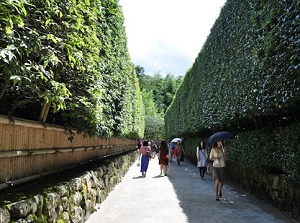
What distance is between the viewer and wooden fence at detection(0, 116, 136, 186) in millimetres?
5207

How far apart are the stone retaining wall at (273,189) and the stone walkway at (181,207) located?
0.21m

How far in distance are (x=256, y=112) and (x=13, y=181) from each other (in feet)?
22.9

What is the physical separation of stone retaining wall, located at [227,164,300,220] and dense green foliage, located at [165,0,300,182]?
39 cm

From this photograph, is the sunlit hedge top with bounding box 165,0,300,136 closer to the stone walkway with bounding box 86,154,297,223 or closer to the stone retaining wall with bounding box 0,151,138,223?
the stone walkway with bounding box 86,154,297,223

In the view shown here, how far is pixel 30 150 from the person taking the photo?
20.0 ft

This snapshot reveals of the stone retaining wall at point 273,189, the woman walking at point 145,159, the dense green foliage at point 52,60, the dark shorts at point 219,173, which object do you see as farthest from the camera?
the woman walking at point 145,159

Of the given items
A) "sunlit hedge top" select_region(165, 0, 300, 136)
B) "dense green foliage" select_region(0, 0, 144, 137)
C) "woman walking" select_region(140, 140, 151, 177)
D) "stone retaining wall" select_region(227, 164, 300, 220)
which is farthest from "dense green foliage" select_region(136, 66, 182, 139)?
"dense green foliage" select_region(0, 0, 144, 137)

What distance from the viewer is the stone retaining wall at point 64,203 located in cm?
409

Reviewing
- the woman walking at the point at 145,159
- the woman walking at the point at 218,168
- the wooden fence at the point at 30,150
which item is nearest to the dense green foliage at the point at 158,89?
the woman walking at the point at 145,159

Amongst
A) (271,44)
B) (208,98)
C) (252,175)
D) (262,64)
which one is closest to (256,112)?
(262,64)

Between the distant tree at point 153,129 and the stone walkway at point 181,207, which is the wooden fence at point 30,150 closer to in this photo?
the stone walkway at point 181,207

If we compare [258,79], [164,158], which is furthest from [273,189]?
[164,158]

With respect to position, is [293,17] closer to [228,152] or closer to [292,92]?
[292,92]

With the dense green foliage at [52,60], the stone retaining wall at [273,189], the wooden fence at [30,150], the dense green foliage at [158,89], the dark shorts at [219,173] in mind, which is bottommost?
the stone retaining wall at [273,189]
